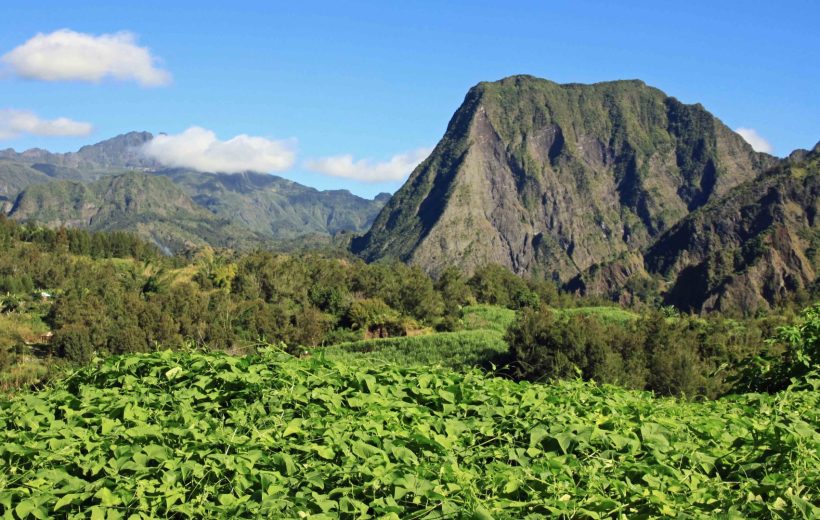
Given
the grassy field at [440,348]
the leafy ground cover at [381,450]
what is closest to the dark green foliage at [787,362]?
the leafy ground cover at [381,450]

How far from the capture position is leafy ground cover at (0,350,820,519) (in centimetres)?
336

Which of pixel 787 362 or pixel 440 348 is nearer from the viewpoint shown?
pixel 787 362

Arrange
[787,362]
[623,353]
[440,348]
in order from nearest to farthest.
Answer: [787,362] < [623,353] < [440,348]

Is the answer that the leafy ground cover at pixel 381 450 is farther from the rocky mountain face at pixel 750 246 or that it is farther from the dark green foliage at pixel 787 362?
the rocky mountain face at pixel 750 246

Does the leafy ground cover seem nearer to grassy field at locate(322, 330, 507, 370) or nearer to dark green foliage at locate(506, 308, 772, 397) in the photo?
dark green foliage at locate(506, 308, 772, 397)

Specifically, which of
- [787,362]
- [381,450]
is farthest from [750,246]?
[381,450]

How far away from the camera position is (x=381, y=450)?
379 centimetres

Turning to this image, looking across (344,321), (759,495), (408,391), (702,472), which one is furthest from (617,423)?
(344,321)

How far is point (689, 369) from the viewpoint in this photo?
2067cm

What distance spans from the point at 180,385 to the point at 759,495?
11.9 ft

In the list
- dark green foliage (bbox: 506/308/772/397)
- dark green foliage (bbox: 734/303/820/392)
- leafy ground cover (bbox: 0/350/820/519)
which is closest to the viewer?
leafy ground cover (bbox: 0/350/820/519)

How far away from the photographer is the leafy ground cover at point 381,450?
11.0 ft

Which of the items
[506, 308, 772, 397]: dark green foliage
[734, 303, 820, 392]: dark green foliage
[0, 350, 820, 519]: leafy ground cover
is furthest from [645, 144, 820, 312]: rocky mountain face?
[0, 350, 820, 519]: leafy ground cover

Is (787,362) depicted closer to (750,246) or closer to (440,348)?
(440,348)
